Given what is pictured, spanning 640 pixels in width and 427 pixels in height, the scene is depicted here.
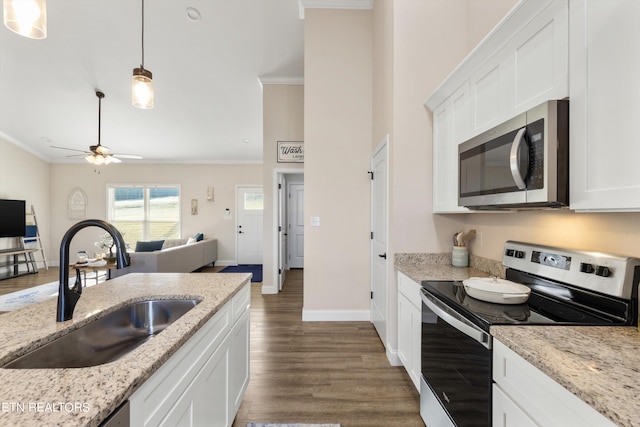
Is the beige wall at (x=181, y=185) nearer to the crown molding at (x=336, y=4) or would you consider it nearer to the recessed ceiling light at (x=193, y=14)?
the recessed ceiling light at (x=193, y=14)

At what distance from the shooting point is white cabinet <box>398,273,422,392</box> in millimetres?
1804

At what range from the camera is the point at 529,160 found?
118cm

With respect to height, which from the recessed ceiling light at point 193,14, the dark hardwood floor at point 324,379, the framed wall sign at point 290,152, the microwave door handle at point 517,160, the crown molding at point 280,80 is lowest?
the dark hardwood floor at point 324,379

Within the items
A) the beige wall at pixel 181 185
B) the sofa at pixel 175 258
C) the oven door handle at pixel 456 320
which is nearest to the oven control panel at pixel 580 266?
the oven door handle at pixel 456 320

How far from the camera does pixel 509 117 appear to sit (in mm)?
1414

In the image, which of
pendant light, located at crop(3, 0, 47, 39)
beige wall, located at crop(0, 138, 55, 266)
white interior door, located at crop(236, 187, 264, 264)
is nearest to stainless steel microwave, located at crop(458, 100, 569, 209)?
pendant light, located at crop(3, 0, 47, 39)

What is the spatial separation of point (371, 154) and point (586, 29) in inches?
86.6

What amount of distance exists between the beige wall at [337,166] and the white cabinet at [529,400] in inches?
86.2

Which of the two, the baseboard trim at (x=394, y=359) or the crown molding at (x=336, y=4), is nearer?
the baseboard trim at (x=394, y=359)

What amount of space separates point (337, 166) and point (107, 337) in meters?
2.55

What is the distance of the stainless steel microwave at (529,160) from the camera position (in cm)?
108

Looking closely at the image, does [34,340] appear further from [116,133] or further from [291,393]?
[116,133]

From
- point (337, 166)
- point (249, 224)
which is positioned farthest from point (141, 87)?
point (249, 224)

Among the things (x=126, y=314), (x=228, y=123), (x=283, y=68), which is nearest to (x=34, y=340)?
(x=126, y=314)
